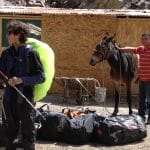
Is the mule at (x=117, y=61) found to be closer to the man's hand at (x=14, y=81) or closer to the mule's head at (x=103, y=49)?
the mule's head at (x=103, y=49)

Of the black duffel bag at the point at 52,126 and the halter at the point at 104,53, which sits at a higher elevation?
the halter at the point at 104,53

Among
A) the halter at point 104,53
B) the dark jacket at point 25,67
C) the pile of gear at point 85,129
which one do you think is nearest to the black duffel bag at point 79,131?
the pile of gear at point 85,129

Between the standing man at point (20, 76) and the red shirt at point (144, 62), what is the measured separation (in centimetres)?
Answer: 430

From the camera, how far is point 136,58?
12359mm

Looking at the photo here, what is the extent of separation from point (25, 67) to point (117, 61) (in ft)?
17.9

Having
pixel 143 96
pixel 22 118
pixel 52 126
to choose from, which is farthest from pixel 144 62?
pixel 22 118

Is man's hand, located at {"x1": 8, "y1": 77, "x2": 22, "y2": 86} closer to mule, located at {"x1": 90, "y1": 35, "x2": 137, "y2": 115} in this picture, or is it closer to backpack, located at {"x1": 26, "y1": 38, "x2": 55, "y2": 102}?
backpack, located at {"x1": 26, "y1": 38, "x2": 55, "y2": 102}

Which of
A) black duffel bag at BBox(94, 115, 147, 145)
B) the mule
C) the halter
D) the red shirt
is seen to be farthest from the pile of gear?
the halter

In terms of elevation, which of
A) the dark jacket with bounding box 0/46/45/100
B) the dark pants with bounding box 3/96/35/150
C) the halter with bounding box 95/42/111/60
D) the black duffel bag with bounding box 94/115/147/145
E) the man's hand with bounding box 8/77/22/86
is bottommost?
the black duffel bag with bounding box 94/115/147/145

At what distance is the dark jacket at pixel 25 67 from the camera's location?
22.2ft

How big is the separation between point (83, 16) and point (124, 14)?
1156 millimetres

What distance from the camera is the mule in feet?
39.1

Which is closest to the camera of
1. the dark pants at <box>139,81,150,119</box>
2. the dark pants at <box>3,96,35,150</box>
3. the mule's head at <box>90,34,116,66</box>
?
the dark pants at <box>3,96,35,150</box>

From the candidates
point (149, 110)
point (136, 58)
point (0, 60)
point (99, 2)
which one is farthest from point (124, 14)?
point (99, 2)
